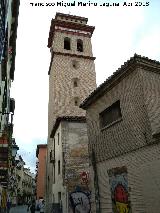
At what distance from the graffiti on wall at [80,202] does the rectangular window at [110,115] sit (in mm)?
7918

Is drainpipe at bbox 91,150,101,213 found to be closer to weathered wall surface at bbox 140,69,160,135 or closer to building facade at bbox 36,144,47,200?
weathered wall surface at bbox 140,69,160,135

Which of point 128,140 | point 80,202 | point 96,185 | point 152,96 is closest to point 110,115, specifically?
point 128,140

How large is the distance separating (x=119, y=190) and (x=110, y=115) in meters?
3.78

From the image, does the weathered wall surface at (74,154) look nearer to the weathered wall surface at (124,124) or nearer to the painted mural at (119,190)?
the weathered wall surface at (124,124)

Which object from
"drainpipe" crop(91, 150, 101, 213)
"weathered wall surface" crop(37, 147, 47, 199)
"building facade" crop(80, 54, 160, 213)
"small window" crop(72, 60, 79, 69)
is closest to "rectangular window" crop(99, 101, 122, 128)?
"building facade" crop(80, 54, 160, 213)

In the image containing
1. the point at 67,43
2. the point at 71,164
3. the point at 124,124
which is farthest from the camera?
the point at 67,43

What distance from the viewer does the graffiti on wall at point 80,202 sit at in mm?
19312

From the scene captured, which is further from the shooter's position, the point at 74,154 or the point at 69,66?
the point at 69,66

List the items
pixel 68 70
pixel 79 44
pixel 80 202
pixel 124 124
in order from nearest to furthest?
pixel 124 124, pixel 80 202, pixel 68 70, pixel 79 44

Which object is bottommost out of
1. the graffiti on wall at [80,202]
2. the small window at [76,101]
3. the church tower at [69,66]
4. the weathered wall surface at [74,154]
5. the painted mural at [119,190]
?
the graffiti on wall at [80,202]

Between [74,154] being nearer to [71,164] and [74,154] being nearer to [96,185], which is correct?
[71,164]

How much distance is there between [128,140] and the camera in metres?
11.9

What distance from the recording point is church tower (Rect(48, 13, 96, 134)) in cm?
2970

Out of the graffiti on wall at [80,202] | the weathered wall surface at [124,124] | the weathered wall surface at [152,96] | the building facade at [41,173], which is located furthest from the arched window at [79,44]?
the weathered wall surface at [152,96]
